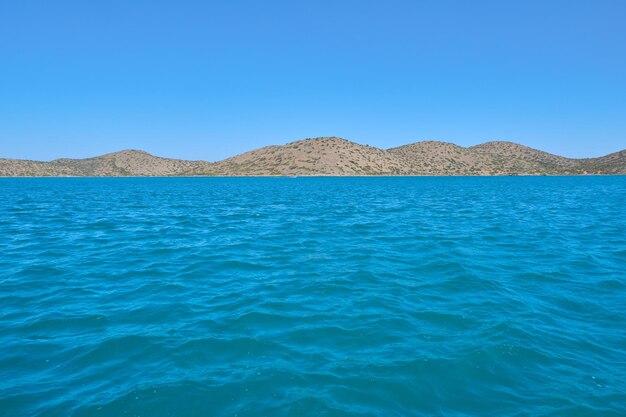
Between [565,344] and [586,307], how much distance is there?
360 centimetres

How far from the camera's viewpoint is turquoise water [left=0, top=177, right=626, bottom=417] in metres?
7.27

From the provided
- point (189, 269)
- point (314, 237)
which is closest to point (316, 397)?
point (189, 269)

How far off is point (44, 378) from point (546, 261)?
20.5 meters

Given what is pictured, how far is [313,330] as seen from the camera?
10.3m

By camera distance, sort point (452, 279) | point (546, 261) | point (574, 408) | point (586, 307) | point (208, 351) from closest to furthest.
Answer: point (574, 408) → point (208, 351) → point (586, 307) → point (452, 279) → point (546, 261)

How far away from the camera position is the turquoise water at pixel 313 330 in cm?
727

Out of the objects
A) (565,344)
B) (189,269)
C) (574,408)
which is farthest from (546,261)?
(189,269)

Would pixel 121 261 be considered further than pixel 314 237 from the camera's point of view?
No

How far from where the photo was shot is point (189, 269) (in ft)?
56.3

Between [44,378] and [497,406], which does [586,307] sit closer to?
[497,406]

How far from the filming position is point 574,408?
6.97 m

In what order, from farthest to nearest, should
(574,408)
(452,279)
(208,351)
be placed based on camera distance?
(452,279), (208,351), (574,408)

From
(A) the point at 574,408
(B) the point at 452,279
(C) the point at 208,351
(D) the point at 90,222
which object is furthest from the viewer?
(D) the point at 90,222

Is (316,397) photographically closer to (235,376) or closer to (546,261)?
(235,376)
